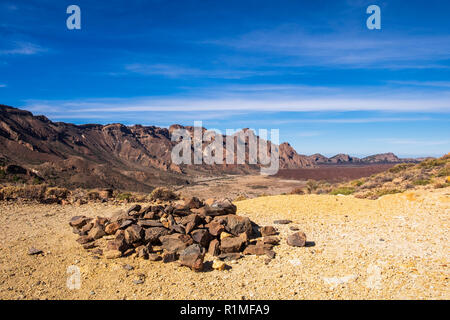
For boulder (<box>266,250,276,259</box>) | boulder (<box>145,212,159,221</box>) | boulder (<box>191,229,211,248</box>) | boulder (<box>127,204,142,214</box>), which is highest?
boulder (<box>127,204,142,214</box>)

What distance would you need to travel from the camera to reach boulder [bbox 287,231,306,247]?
8.07 metres

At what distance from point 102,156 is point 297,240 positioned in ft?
344

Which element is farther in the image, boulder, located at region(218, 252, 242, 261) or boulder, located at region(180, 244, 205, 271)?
boulder, located at region(218, 252, 242, 261)

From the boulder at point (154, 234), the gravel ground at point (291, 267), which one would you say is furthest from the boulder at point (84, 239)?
the boulder at point (154, 234)

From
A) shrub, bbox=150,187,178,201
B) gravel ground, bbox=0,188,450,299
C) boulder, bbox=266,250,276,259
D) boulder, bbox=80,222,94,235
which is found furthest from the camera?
shrub, bbox=150,187,178,201

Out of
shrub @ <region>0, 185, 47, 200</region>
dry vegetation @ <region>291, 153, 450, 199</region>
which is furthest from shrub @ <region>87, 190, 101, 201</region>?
dry vegetation @ <region>291, 153, 450, 199</region>

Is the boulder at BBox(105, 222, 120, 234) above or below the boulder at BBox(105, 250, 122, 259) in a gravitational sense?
above

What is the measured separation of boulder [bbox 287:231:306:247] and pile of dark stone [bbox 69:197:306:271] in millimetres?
27

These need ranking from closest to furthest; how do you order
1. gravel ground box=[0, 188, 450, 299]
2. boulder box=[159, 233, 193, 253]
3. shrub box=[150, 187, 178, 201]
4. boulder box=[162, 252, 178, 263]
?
gravel ground box=[0, 188, 450, 299], boulder box=[162, 252, 178, 263], boulder box=[159, 233, 193, 253], shrub box=[150, 187, 178, 201]

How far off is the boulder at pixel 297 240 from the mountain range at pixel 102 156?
44.6 metres

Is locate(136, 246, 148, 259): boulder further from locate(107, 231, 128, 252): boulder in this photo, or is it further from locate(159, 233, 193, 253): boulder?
locate(159, 233, 193, 253): boulder

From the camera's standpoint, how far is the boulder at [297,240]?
8070 mm

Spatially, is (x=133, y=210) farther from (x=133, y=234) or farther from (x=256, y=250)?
(x=256, y=250)
